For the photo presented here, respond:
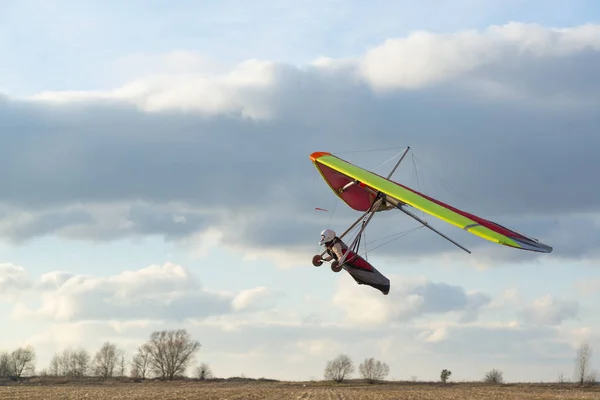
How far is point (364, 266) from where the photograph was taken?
33156 millimetres

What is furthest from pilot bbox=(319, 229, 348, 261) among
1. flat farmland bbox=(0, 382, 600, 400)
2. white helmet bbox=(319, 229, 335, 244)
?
flat farmland bbox=(0, 382, 600, 400)

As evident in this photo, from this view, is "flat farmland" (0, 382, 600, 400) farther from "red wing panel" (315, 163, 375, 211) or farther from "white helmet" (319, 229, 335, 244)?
"white helmet" (319, 229, 335, 244)

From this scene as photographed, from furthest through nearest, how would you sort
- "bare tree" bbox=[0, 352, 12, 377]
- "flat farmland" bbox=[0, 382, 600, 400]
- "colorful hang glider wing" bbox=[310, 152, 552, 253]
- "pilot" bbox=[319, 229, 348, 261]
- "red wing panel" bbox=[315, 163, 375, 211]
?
"bare tree" bbox=[0, 352, 12, 377] → "flat farmland" bbox=[0, 382, 600, 400] → "red wing panel" bbox=[315, 163, 375, 211] → "pilot" bbox=[319, 229, 348, 261] → "colorful hang glider wing" bbox=[310, 152, 552, 253]

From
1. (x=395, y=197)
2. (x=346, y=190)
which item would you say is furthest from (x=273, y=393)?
(x=395, y=197)

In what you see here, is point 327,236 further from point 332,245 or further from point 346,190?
point 346,190

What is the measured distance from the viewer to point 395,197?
3294 cm

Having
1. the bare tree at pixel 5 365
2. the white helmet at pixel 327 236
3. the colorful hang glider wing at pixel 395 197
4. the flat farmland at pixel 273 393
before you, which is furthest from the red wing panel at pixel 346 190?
the bare tree at pixel 5 365

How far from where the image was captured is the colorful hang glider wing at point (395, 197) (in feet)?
98.9

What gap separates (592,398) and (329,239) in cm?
2561

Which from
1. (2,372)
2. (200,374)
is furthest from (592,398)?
(2,372)

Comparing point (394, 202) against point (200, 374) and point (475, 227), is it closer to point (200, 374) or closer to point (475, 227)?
point (475, 227)

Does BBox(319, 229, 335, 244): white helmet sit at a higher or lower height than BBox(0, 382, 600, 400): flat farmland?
higher

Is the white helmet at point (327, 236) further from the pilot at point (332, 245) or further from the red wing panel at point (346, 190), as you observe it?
the red wing panel at point (346, 190)

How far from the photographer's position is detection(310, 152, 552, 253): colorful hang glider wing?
98.9 feet
